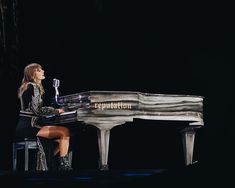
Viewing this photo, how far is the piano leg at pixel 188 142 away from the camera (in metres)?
6.81

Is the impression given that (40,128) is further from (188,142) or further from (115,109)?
(188,142)

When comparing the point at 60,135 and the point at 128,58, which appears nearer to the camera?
the point at 60,135

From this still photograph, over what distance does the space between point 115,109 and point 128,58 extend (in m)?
2.04

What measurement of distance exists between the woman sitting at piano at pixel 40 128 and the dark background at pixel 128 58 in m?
1.51

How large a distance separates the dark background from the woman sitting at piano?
1.51 metres

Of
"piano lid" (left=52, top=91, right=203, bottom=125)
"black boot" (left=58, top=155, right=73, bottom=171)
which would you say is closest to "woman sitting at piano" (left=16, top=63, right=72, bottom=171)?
"black boot" (left=58, top=155, right=73, bottom=171)

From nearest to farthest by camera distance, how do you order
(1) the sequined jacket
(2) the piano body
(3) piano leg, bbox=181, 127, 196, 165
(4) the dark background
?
1. (2) the piano body
2. (1) the sequined jacket
3. (3) piano leg, bbox=181, 127, 196, 165
4. (4) the dark background

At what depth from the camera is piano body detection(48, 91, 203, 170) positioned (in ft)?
20.1

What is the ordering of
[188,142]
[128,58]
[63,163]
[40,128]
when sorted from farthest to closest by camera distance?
[128,58], [188,142], [40,128], [63,163]

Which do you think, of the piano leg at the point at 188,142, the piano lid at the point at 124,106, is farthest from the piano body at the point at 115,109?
the piano leg at the point at 188,142

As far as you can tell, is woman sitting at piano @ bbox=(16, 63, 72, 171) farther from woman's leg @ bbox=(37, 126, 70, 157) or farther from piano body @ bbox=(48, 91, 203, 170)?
piano body @ bbox=(48, 91, 203, 170)

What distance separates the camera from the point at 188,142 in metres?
6.89

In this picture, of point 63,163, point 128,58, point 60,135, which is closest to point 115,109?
point 60,135

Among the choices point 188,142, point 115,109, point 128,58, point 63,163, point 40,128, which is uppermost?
point 128,58
